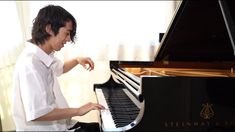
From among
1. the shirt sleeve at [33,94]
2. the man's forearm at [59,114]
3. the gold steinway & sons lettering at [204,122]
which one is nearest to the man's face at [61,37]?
the shirt sleeve at [33,94]

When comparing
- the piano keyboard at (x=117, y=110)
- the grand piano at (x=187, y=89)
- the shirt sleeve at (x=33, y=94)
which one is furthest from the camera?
the shirt sleeve at (x=33, y=94)

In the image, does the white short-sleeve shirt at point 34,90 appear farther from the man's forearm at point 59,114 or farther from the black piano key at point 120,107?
the black piano key at point 120,107

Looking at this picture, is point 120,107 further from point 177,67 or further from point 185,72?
point 177,67

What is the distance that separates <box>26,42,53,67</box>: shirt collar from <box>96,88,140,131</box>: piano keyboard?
390 mm

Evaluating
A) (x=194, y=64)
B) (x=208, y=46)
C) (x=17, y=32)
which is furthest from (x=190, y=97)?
(x=17, y=32)

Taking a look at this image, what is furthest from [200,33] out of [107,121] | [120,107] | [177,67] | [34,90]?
[34,90]

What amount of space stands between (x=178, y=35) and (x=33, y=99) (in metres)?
1.01

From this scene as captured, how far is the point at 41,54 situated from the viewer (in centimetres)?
155

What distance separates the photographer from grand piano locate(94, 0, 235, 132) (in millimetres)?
1089

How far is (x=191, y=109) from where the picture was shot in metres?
1.10

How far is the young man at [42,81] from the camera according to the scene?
1428 millimetres

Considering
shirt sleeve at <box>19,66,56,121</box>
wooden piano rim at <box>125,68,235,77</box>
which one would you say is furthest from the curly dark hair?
wooden piano rim at <box>125,68,235,77</box>

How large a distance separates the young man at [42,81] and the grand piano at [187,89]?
251mm

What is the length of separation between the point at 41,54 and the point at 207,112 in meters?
0.92
